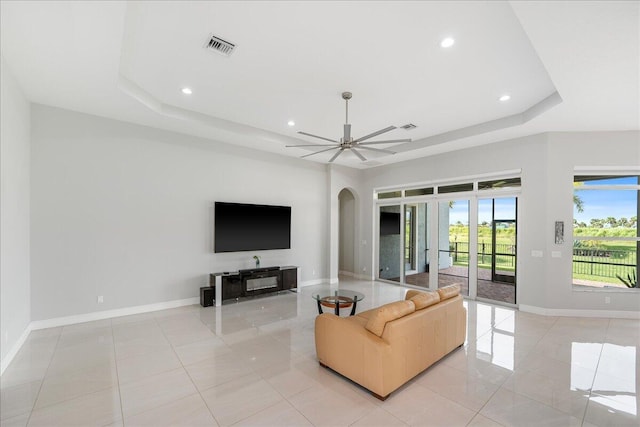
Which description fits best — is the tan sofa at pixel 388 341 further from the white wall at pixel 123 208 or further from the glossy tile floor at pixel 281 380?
the white wall at pixel 123 208

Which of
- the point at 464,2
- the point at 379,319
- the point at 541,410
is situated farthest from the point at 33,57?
the point at 541,410

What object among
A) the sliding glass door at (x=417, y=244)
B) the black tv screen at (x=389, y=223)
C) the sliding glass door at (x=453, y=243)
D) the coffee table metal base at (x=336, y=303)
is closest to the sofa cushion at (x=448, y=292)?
the coffee table metal base at (x=336, y=303)

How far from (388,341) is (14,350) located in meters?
4.27

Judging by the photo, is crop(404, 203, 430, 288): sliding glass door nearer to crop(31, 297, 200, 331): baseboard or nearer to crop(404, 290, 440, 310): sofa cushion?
crop(404, 290, 440, 310): sofa cushion

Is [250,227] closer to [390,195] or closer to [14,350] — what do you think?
[14,350]

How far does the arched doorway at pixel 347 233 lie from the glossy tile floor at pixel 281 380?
456 cm

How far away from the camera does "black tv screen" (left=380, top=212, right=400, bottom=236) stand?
312 inches

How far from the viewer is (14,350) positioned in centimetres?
340

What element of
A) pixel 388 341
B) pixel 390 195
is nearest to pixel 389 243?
pixel 390 195

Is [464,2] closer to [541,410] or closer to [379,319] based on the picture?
[379,319]

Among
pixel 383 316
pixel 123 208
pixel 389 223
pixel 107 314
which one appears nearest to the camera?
pixel 383 316

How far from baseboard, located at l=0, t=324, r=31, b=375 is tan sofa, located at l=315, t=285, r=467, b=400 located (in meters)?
3.29

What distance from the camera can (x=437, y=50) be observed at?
3.07 meters

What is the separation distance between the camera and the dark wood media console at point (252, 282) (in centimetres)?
553
